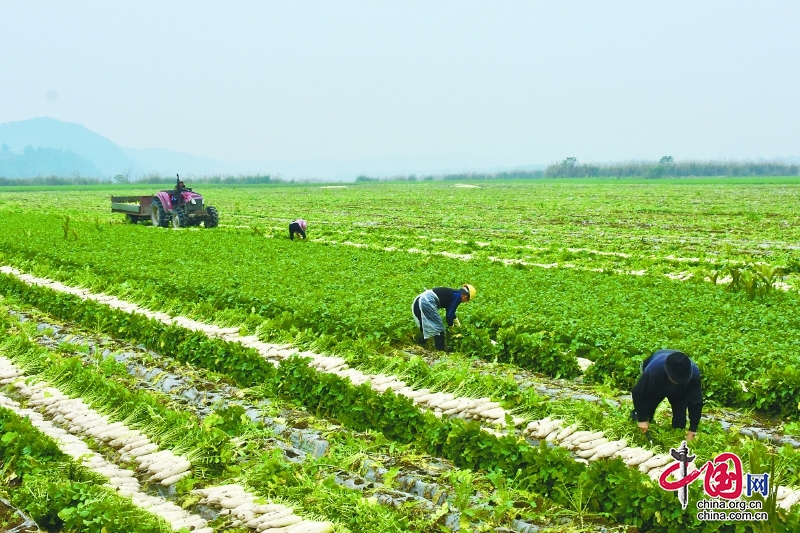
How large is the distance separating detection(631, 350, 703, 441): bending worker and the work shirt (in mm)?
4779

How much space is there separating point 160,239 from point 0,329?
12795mm

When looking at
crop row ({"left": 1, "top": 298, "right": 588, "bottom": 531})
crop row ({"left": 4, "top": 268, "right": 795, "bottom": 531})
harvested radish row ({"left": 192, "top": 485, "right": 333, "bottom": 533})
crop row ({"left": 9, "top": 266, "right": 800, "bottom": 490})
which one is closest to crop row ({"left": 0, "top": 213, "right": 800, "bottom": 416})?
crop row ({"left": 9, "top": 266, "right": 800, "bottom": 490})

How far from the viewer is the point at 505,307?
46.9 ft

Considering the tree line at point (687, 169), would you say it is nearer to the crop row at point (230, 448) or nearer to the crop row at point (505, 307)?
the crop row at point (505, 307)

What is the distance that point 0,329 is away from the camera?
14188 mm

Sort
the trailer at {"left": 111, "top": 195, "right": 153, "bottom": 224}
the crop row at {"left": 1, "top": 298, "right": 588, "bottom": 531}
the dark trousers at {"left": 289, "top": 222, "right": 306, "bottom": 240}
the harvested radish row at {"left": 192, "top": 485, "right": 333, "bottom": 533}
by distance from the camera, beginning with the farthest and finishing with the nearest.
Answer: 1. the trailer at {"left": 111, "top": 195, "right": 153, "bottom": 224}
2. the dark trousers at {"left": 289, "top": 222, "right": 306, "bottom": 240}
3. the crop row at {"left": 1, "top": 298, "right": 588, "bottom": 531}
4. the harvested radish row at {"left": 192, "top": 485, "right": 333, "bottom": 533}

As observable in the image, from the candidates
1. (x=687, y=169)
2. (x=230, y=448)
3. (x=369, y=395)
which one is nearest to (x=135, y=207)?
(x=369, y=395)

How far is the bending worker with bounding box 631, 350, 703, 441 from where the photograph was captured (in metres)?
7.66

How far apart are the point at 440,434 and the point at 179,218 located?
85.5 ft

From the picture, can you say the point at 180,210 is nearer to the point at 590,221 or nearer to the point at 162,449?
the point at 590,221

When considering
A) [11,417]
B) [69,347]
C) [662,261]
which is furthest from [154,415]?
[662,261]

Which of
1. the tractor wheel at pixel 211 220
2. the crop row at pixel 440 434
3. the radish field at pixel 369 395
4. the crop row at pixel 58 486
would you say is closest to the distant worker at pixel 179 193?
the tractor wheel at pixel 211 220

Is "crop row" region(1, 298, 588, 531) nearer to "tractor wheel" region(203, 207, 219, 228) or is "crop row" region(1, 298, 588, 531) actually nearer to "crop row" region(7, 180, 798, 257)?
"crop row" region(7, 180, 798, 257)

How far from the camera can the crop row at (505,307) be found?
36.2ft
